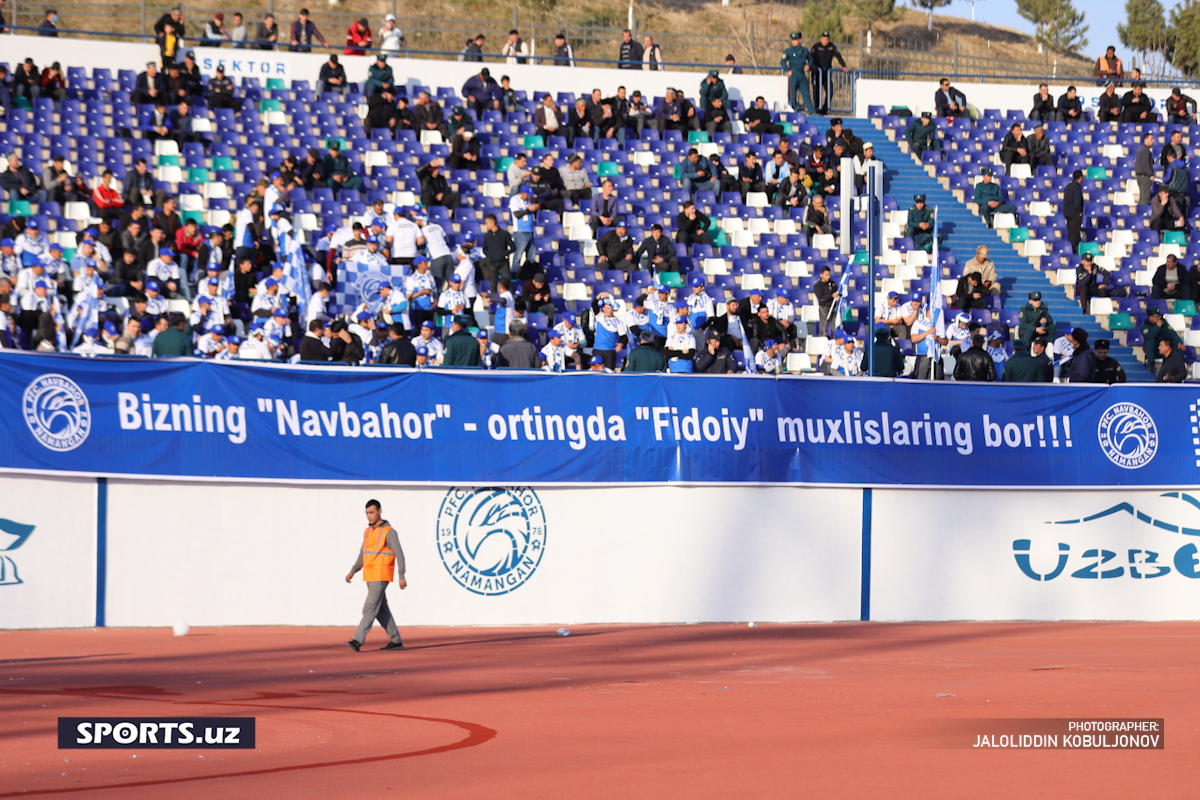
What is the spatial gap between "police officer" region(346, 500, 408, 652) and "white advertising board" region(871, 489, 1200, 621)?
6387mm

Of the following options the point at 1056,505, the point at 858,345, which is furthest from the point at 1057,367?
the point at 1056,505

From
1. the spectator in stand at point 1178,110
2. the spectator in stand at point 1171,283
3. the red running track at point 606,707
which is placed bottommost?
the red running track at point 606,707

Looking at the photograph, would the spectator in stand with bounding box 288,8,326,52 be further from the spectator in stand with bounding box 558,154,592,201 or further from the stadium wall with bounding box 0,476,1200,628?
the stadium wall with bounding box 0,476,1200,628

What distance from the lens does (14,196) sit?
938 inches

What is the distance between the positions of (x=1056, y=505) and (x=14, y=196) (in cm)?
1780

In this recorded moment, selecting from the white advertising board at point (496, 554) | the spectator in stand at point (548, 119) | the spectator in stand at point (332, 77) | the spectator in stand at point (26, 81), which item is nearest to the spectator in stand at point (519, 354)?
the white advertising board at point (496, 554)

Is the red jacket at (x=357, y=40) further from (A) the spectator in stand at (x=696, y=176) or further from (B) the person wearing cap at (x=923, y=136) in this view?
(B) the person wearing cap at (x=923, y=136)

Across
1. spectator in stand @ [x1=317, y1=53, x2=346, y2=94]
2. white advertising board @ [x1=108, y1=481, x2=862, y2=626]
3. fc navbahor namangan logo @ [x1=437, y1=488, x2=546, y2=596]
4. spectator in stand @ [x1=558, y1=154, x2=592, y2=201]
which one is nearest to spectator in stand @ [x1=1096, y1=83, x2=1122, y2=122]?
spectator in stand @ [x1=558, y1=154, x2=592, y2=201]

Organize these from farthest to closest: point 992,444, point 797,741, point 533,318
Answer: point 533,318
point 992,444
point 797,741

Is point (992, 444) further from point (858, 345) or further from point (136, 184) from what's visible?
point (136, 184)

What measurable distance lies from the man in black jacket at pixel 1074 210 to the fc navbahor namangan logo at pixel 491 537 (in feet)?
53.7

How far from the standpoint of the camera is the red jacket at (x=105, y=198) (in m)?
23.7

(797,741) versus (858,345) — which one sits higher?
(858,345)

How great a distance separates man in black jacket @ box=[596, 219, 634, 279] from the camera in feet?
82.7
